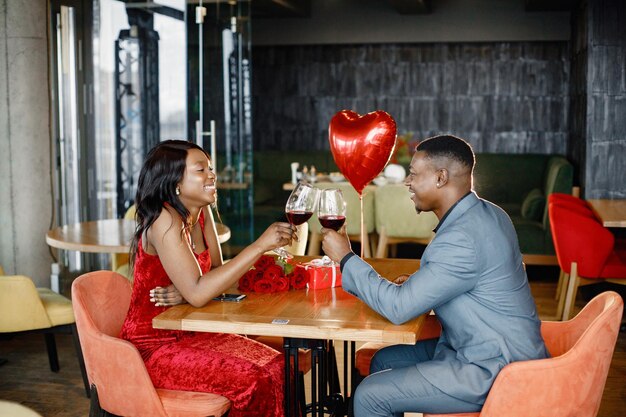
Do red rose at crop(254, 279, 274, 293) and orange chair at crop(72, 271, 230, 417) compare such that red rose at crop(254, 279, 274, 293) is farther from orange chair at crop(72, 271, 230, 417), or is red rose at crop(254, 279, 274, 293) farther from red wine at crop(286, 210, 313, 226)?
orange chair at crop(72, 271, 230, 417)

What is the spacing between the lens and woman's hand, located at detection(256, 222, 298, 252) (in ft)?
7.99

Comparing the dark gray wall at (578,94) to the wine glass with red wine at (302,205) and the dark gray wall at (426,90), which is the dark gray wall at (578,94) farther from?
the wine glass with red wine at (302,205)

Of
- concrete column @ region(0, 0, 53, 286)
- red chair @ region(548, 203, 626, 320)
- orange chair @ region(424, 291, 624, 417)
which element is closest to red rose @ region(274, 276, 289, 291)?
orange chair @ region(424, 291, 624, 417)

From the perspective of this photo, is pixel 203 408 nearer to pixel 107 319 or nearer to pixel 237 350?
pixel 237 350

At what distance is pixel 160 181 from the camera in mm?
2670

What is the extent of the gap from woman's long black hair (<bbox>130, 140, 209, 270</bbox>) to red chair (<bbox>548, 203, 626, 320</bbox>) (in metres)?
3.06

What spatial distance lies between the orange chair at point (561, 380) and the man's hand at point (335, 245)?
581 millimetres

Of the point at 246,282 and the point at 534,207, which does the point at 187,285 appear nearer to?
the point at 246,282

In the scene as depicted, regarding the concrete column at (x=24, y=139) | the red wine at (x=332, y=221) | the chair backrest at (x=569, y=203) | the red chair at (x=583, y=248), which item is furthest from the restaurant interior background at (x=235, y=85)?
the red wine at (x=332, y=221)

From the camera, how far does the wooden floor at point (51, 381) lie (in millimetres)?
3887

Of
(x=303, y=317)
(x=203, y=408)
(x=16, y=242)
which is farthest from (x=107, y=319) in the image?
(x=16, y=242)

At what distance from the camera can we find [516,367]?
2184 millimetres

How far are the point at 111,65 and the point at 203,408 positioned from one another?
4.73 m

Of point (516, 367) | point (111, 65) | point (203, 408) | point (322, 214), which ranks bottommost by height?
point (203, 408)
